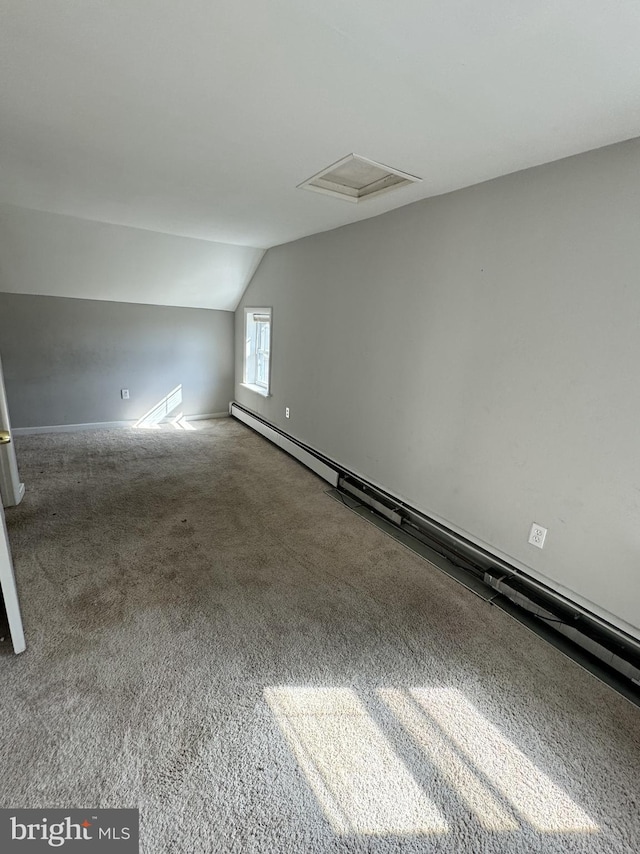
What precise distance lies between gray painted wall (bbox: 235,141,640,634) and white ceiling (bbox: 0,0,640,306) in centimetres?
23

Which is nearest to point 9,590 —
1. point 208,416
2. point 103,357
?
point 103,357

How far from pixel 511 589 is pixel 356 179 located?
2540 millimetres

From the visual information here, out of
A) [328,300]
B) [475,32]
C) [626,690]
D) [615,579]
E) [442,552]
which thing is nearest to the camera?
[475,32]

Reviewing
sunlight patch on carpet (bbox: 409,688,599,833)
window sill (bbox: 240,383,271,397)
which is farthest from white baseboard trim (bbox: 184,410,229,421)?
sunlight patch on carpet (bbox: 409,688,599,833)

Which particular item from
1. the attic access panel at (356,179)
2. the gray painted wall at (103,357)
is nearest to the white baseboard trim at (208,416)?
the gray painted wall at (103,357)

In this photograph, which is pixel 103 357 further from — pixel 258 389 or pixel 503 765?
pixel 503 765

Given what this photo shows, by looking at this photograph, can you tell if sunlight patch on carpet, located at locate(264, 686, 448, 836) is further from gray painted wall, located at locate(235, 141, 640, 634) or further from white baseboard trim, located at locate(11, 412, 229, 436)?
white baseboard trim, located at locate(11, 412, 229, 436)

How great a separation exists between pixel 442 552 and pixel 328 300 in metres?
2.29

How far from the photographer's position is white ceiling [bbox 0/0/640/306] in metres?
1.00

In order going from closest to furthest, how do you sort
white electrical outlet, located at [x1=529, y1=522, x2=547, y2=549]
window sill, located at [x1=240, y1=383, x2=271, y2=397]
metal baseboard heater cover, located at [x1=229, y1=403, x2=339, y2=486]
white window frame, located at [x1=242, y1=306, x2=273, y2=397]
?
white electrical outlet, located at [x1=529, y1=522, x2=547, y2=549] → metal baseboard heater cover, located at [x1=229, y1=403, x2=339, y2=486] → window sill, located at [x1=240, y1=383, x2=271, y2=397] → white window frame, located at [x1=242, y1=306, x2=273, y2=397]

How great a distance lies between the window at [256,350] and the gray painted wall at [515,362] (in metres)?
1.88

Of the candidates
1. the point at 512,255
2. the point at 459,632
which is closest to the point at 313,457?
the point at 459,632

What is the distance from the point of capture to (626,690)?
5.17 ft

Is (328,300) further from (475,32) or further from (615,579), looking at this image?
(615,579)
